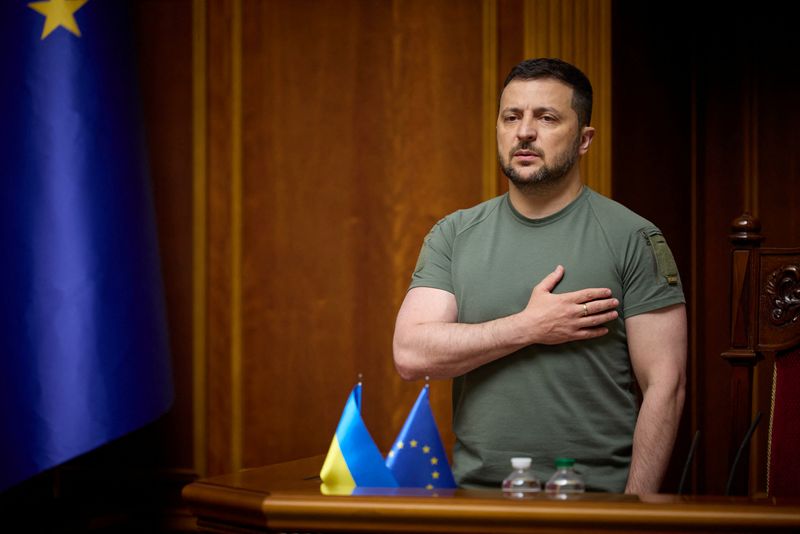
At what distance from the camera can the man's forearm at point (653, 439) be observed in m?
1.83

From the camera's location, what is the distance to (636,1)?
3.31m

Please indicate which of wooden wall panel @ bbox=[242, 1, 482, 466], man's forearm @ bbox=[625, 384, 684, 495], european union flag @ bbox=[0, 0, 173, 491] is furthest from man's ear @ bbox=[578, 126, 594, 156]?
european union flag @ bbox=[0, 0, 173, 491]

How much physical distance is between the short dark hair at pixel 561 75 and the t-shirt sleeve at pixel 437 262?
1.09 ft

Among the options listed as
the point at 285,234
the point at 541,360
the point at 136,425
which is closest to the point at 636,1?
the point at 285,234

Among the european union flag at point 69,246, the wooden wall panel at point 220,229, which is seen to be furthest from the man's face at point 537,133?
the wooden wall panel at point 220,229

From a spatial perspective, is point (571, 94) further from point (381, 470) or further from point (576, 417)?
point (381, 470)

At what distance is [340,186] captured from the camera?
3.38 m

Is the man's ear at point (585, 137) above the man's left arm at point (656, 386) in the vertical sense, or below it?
above

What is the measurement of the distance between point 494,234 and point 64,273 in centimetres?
143

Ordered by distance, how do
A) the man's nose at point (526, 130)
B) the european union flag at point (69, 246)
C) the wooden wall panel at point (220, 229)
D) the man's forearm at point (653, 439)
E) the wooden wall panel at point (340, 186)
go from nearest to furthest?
the man's forearm at point (653, 439) < the man's nose at point (526, 130) < the european union flag at point (69, 246) < the wooden wall panel at point (340, 186) < the wooden wall panel at point (220, 229)

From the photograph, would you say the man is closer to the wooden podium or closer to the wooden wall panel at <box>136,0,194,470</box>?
the wooden podium

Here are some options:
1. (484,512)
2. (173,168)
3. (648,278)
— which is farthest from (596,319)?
(173,168)

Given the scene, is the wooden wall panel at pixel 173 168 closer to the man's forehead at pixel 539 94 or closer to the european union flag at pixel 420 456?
the man's forehead at pixel 539 94

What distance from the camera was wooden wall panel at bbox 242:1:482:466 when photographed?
328 centimetres
